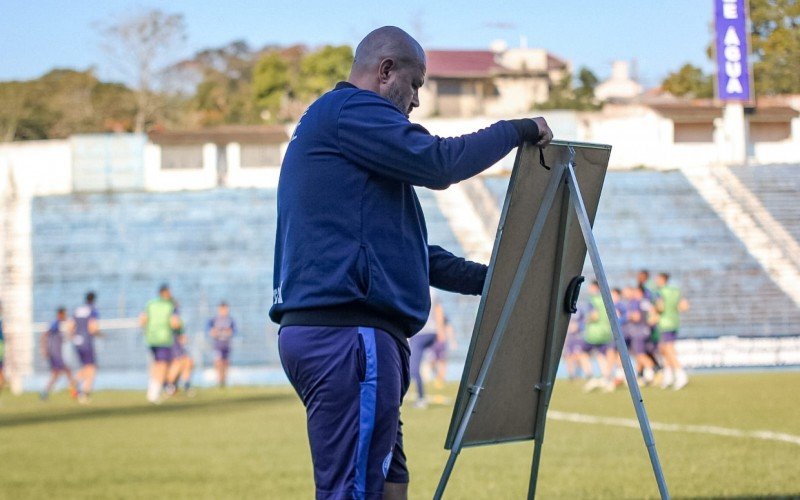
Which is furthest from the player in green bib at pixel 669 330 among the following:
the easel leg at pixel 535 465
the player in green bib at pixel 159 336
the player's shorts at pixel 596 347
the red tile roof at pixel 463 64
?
the red tile roof at pixel 463 64

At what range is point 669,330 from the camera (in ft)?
77.5

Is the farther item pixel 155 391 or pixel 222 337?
pixel 222 337

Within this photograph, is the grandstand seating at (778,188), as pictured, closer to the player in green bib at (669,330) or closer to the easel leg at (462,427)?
the player in green bib at (669,330)

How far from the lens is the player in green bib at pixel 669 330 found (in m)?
22.7

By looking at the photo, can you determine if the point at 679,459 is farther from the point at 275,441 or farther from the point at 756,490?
the point at 275,441

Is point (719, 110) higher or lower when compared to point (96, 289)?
higher

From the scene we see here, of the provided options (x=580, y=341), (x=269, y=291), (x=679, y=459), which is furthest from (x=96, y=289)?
(x=679, y=459)

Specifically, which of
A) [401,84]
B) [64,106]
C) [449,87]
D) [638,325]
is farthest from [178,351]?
[449,87]

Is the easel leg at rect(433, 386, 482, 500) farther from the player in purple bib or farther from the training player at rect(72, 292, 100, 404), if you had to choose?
the player in purple bib

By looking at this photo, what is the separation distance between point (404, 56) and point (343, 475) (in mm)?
1327

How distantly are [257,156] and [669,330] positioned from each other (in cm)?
3165

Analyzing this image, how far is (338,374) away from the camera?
3947mm

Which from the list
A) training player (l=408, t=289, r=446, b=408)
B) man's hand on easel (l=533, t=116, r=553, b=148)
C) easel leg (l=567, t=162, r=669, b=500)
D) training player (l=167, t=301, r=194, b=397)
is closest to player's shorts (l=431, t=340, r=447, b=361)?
training player (l=408, t=289, r=446, b=408)

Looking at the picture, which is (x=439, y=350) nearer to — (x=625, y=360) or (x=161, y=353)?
(x=161, y=353)
